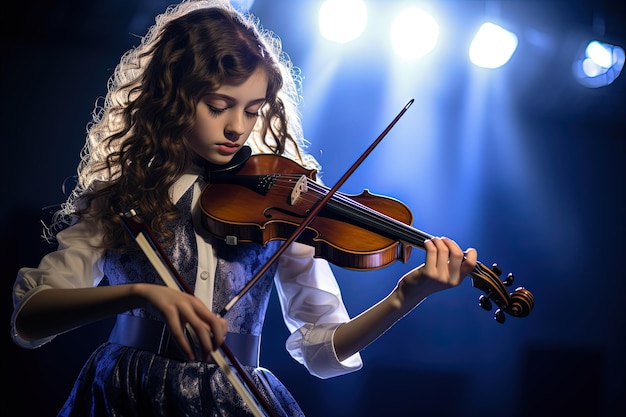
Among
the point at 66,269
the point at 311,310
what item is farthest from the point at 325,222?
the point at 66,269

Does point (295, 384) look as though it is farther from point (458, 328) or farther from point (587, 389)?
point (587, 389)

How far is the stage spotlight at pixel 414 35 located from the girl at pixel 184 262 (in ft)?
3.03

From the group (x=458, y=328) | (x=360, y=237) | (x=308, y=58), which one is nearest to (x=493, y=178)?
(x=458, y=328)

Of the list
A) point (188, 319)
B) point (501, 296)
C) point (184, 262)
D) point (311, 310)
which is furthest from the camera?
point (311, 310)

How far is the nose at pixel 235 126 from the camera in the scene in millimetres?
1279

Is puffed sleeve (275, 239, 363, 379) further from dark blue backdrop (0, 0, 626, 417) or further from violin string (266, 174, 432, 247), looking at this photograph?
dark blue backdrop (0, 0, 626, 417)

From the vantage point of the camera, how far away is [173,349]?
116 centimetres

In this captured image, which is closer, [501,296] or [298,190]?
[501,296]

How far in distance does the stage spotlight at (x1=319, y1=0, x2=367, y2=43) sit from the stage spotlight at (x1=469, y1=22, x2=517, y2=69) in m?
0.45

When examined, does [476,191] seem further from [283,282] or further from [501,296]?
[501,296]

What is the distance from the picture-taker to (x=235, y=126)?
1.28 meters

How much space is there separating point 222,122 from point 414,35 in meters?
1.22

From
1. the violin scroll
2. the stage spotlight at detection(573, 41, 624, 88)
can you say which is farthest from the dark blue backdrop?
the violin scroll

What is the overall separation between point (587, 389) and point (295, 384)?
1.15 meters
